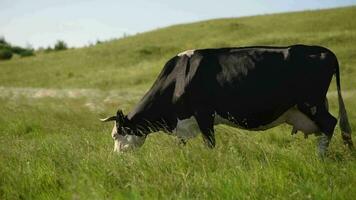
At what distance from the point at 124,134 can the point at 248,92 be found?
2277mm

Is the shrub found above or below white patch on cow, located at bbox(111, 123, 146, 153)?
below

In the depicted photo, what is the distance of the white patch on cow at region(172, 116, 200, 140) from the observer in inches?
368

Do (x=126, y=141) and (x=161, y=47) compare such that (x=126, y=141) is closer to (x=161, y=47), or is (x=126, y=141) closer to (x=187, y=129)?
(x=187, y=129)

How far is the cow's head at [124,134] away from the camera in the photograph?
31.1 ft

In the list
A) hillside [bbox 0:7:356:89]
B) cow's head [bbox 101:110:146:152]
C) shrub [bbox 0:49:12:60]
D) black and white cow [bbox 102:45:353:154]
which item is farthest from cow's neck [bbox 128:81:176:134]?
shrub [bbox 0:49:12:60]

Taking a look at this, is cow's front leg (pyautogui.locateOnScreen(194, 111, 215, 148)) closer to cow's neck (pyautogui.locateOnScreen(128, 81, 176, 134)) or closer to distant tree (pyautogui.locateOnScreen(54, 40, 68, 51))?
cow's neck (pyautogui.locateOnScreen(128, 81, 176, 134))

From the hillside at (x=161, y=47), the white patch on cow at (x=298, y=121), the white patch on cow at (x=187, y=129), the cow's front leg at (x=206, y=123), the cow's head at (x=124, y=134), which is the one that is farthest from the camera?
the hillside at (x=161, y=47)

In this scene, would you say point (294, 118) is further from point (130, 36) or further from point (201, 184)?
point (130, 36)

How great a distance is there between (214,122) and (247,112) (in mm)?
662

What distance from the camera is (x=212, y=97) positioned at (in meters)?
9.07

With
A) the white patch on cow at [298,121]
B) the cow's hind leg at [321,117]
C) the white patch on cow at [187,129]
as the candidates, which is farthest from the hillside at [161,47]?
the white patch on cow at [187,129]

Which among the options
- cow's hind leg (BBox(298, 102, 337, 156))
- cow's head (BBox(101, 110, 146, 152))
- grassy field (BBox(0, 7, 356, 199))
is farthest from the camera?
cow's head (BBox(101, 110, 146, 152))

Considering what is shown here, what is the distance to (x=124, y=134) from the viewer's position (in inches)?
375

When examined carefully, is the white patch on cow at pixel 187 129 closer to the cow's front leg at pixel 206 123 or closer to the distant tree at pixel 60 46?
the cow's front leg at pixel 206 123
